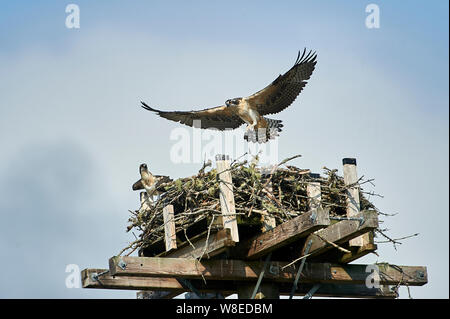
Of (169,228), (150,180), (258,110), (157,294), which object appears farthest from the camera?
(258,110)

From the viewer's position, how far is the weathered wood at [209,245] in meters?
8.88

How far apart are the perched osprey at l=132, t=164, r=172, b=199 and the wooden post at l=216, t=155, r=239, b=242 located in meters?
1.53

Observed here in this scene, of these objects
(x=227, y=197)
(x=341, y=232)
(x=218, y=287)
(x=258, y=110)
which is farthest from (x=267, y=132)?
(x=341, y=232)

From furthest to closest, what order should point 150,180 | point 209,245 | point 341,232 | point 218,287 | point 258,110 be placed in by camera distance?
point 258,110 → point 150,180 → point 218,287 → point 209,245 → point 341,232

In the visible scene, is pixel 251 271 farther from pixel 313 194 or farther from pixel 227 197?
pixel 313 194

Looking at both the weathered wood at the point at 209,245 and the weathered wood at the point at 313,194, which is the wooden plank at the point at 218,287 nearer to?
the weathered wood at the point at 209,245

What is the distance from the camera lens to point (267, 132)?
12.5m

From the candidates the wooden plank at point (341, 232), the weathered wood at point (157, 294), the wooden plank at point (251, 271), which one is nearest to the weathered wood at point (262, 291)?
the wooden plank at point (251, 271)

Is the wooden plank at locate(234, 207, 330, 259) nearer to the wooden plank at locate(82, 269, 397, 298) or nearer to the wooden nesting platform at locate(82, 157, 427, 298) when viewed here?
the wooden nesting platform at locate(82, 157, 427, 298)

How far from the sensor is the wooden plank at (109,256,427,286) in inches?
344

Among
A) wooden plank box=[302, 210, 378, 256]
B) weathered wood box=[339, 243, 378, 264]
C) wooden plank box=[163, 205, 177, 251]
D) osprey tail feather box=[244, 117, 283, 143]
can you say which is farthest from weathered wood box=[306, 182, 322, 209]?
osprey tail feather box=[244, 117, 283, 143]

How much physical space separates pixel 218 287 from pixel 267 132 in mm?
3164

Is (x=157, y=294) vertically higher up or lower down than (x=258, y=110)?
lower down
